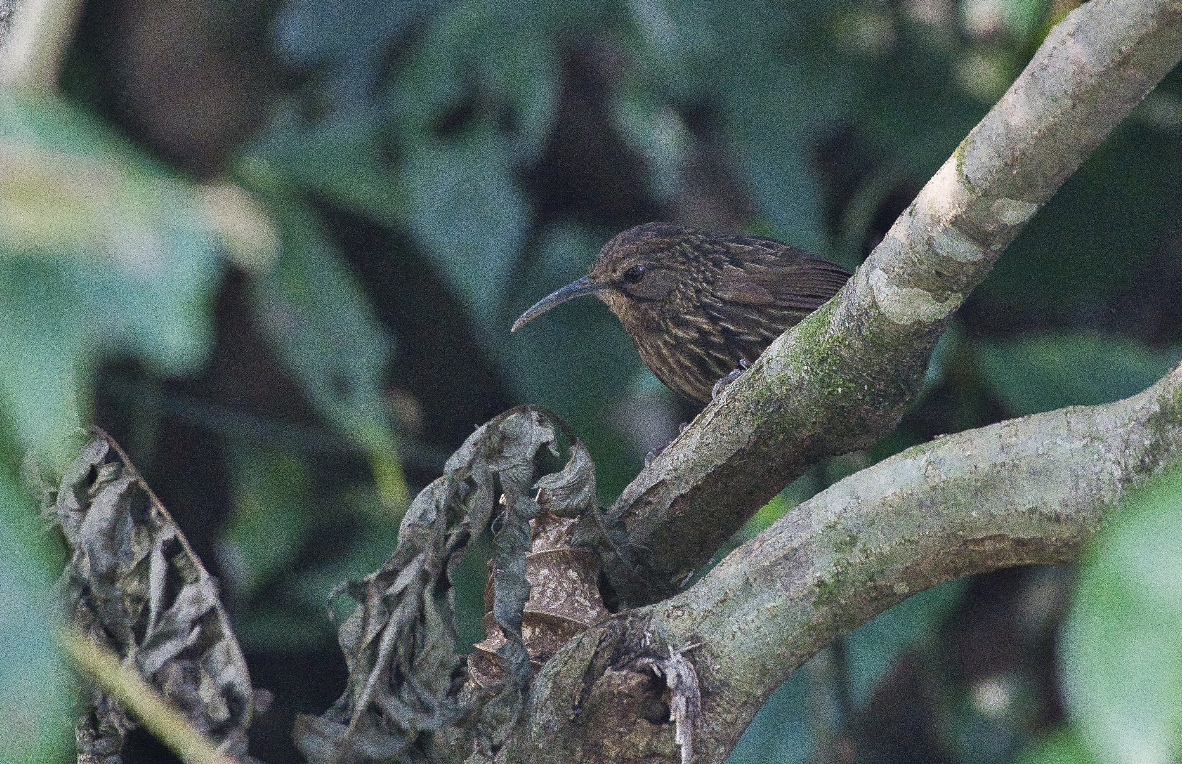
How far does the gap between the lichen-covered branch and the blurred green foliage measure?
1.26 meters

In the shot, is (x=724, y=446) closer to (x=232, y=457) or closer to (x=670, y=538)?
(x=670, y=538)

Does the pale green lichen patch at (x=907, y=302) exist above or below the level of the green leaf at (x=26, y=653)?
above

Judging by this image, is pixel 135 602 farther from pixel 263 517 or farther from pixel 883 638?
pixel 883 638

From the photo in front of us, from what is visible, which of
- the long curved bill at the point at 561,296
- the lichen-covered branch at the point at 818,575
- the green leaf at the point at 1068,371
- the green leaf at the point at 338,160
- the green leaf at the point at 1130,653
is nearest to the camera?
the green leaf at the point at 1130,653

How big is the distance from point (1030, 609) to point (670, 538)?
9.13ft

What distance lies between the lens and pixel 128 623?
86.7 inches


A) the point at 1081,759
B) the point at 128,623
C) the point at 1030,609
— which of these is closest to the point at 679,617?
the point at 128,623

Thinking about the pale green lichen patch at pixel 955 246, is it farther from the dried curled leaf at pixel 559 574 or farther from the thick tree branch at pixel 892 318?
the dried curled leaf at pixel 559 574

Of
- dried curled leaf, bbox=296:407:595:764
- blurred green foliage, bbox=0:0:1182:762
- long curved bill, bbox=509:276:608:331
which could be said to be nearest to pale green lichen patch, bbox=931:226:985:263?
dried curled leaf, bbox=296:407:595:764

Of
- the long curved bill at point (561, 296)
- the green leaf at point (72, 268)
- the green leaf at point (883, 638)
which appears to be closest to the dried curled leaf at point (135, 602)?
the green leaf at point (72, 268)

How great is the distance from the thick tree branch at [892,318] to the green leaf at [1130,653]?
3.62ft

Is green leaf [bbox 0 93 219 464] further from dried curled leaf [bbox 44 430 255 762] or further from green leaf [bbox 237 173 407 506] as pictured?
green leaf [bbox 237 173 407 506]

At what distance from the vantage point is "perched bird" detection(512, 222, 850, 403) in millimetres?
4117

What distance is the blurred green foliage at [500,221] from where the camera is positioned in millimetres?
3705
